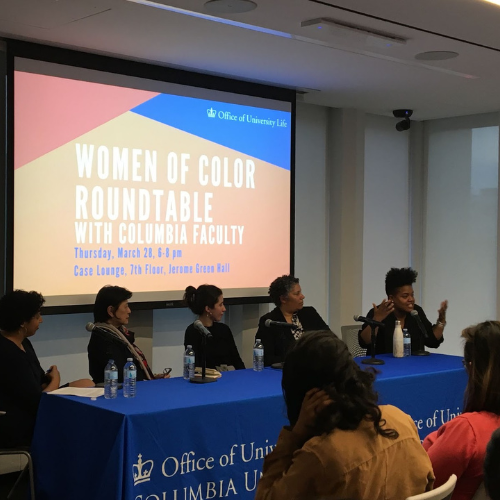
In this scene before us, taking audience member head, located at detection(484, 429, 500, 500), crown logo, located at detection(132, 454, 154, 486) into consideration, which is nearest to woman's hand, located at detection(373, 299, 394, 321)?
crown logo, located at detection(132, 454, 154, 486)

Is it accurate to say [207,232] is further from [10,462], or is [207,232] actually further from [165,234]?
[10,462]

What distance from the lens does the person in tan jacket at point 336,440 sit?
1.75 m

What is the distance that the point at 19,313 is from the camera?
365 cm

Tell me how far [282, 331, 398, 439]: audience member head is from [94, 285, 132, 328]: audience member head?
2.41m

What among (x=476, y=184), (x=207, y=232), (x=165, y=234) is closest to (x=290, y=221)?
(x=207, y=232)

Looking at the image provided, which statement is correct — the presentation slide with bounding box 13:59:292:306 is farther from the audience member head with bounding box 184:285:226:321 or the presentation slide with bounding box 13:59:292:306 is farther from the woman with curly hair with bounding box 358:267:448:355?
the woman with curly hair with bounding box 358:267:448:355

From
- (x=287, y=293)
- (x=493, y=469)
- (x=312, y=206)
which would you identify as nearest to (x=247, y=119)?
(x=312, y=206)

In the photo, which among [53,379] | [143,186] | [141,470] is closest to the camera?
[141,470]

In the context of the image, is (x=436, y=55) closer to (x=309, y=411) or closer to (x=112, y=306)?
(x=112, y=306)

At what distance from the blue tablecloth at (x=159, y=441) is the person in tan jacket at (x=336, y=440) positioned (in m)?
1.10

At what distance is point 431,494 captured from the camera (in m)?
1.87

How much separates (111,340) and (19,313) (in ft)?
1.85

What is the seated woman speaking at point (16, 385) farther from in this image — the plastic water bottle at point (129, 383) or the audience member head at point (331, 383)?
the audience member head at point (331, 383)

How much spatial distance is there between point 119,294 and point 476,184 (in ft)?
14.8
